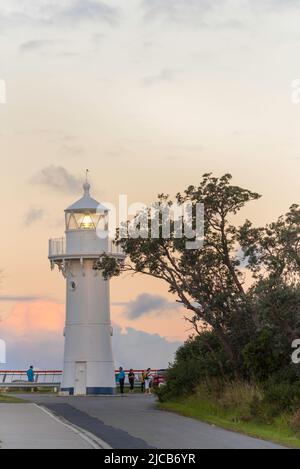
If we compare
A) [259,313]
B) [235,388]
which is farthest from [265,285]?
[235,388]

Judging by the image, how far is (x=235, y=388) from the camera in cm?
3856

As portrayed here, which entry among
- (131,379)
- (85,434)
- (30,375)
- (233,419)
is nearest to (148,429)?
(85,434)

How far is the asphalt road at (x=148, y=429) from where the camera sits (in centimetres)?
2658

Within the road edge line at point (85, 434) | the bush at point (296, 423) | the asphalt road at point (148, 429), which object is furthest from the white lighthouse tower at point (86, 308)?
the bush at point (296, 423)

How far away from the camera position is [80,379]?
64.0 meters

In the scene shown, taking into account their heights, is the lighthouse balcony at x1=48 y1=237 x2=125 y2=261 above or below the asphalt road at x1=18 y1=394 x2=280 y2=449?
above

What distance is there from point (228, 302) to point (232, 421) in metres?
9.46

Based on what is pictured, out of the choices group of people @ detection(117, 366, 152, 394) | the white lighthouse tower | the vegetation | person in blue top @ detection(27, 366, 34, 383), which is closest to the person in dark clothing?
group of people @ detection(117, 366, 152, 394)

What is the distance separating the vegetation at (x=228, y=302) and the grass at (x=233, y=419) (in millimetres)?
77

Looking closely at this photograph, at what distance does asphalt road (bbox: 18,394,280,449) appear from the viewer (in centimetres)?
2658

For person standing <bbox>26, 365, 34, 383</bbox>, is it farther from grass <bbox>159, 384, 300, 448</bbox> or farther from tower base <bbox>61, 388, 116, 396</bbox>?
grass <bbox>159, 384, 300, 448</bbox>

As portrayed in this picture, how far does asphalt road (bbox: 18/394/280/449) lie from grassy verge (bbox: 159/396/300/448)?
0.44m

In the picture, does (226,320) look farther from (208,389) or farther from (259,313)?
(259,313)

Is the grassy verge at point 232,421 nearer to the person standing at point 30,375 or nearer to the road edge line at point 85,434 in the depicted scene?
the road edge line at point 85,434
